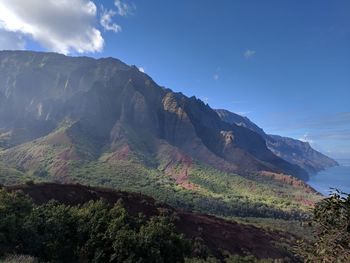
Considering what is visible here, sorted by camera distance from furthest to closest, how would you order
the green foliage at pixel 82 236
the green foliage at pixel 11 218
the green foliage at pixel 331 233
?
the green foliage at pixel 82 236 < the green foliage at pixel 11 218 < the green foliage at pixel 331 233

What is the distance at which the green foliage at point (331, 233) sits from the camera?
12.9 m

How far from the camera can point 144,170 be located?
165125mm

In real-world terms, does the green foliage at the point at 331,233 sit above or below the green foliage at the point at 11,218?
above

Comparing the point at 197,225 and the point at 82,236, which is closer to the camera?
the point at 82,236

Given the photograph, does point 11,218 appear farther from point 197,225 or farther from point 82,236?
point 197,225

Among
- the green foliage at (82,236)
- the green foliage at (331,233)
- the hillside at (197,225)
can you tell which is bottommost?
the hillside at (197,225)

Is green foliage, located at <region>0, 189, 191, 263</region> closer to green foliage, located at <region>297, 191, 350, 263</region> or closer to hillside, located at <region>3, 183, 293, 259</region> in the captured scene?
green foliage, located at <region>297, 191, 350, 263</region>

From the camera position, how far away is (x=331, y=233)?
13.8 metres

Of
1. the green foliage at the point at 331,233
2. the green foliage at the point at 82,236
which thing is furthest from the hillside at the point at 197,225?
the green foliage at the point at 331,233

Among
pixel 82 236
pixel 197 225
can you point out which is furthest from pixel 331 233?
pixel 197 225

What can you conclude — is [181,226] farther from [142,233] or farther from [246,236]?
[142,233]

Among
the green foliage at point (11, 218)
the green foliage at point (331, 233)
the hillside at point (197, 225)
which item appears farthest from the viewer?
the hillside at point (197, 225)

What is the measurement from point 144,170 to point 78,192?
345 ft

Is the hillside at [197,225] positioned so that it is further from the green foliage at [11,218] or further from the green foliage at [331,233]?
the green foliage at [331,233]
